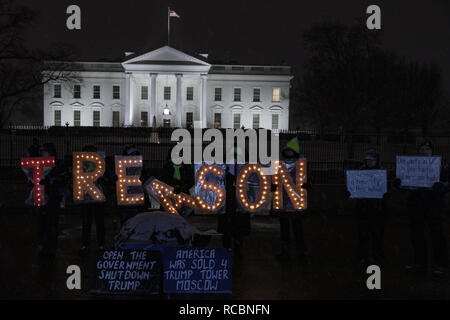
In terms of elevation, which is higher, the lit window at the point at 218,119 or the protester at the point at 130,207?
the lit window at the point at 218,119

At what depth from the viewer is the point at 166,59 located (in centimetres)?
6919

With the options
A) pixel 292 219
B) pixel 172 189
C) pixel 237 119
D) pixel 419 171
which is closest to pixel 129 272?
pixel 172 189

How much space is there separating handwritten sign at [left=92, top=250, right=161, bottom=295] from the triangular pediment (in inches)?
2516

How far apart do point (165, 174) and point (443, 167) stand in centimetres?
520

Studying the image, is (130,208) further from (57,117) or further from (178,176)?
(57,117)

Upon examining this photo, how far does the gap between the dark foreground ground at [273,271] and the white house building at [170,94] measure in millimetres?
58104

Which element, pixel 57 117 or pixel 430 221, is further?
pixel 57 117

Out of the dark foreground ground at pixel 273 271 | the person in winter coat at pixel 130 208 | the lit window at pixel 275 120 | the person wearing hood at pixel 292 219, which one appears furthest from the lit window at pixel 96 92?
the person wearing hood at pixel 292 219

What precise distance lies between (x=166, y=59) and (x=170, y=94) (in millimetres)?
5849

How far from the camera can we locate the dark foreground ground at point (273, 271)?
741 cm

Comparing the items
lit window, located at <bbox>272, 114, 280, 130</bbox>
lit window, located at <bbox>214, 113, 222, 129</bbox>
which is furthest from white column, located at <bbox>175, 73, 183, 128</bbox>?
lit window, located at <bbox>272, 114, 280, 130</bbox>

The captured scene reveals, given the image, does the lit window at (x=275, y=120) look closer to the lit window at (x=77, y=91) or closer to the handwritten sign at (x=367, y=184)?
the lit window at (x=77, y=91)

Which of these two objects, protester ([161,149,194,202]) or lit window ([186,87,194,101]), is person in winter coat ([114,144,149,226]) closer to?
protester ([161,149,194,202])
